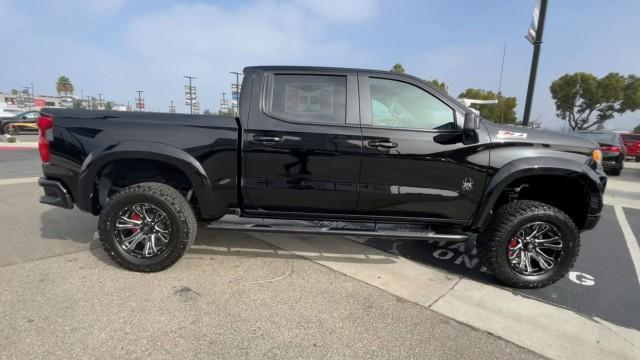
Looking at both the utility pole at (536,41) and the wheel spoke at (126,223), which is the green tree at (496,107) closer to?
the utility pole at (536,41)

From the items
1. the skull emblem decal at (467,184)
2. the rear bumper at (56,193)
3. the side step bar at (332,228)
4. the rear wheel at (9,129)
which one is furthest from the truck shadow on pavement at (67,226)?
the rear wheel at (9,129)

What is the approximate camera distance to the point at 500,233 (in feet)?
9.84

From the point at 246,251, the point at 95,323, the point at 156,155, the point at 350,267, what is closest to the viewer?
the point at 95,323

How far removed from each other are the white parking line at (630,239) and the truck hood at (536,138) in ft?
5.30

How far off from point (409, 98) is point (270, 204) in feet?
5.25

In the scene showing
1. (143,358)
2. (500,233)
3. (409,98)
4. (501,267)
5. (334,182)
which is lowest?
(143,358)

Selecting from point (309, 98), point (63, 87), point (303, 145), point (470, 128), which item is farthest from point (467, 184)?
point (63, 87)

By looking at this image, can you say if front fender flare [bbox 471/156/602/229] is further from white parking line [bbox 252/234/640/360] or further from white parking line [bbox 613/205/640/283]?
white parking line [bbox 613/205/640/283]

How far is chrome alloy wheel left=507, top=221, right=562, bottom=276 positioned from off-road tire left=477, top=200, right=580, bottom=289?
0.04m

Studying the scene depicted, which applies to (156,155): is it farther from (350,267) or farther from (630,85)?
(630,85)

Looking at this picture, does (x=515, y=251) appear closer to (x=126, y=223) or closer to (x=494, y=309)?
(x=494, y=309)

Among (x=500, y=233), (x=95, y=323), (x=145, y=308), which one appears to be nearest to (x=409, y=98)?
(x=500, y=233)

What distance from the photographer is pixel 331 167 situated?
9.79 ft

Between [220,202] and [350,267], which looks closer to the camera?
[220,202]
